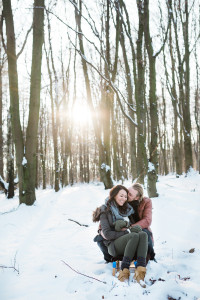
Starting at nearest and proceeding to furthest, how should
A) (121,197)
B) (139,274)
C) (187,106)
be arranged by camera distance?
(139,274) → (121,197) → (187,106)

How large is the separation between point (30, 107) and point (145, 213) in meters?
4.91

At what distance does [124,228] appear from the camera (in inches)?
111

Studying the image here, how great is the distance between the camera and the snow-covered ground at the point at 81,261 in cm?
220

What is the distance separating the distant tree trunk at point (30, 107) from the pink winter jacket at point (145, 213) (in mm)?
4215

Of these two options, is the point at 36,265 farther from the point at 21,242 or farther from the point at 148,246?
the point at 148,246

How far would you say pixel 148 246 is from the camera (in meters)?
2.86

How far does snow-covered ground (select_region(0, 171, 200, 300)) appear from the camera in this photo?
2.20 meters

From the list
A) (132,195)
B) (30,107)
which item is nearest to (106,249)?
(132,195)

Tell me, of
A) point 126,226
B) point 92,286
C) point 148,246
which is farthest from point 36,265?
point 148,246

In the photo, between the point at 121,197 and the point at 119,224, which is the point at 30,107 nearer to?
the point at 121,197

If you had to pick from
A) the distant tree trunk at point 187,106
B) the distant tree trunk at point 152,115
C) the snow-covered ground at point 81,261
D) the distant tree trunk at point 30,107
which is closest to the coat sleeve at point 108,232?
the snow-covered ground at point 81,261

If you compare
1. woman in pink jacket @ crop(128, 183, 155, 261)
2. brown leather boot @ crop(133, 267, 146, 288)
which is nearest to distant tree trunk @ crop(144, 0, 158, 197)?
woman in pink jacket @ crop(128, 183, 155, 261)

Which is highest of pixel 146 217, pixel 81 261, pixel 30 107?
pixel 30 107

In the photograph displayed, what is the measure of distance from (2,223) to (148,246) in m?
3.68
